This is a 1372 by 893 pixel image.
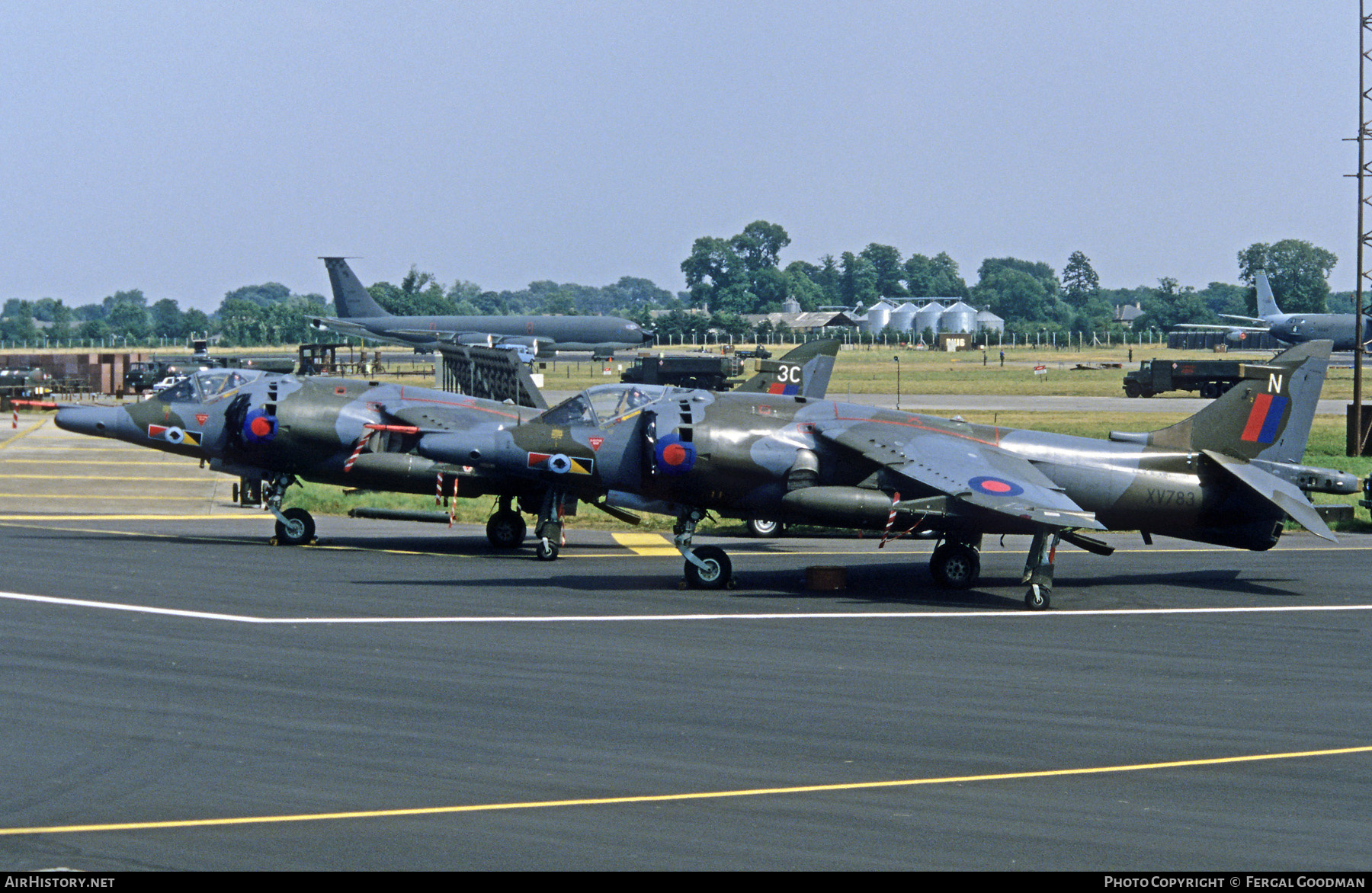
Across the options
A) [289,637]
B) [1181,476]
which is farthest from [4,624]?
[1181,476]

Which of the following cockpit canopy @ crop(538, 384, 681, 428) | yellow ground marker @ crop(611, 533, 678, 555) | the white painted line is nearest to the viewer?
the white painted line

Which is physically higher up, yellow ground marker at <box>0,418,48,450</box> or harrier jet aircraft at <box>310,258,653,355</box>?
harrier jet aircraft at <box>310,258,653,355</box>

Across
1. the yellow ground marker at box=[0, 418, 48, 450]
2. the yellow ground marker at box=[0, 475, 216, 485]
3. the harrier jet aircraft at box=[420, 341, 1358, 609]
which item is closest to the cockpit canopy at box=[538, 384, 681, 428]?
the harrier jet aircraft at box=[420, 341, 1358, 609]

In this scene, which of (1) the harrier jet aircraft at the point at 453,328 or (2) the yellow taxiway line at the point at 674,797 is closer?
(2) the yellow taxiway line at the point at 674,797

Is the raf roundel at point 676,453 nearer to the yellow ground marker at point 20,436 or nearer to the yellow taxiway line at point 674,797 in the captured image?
the yellow taxiway line at point 674,797

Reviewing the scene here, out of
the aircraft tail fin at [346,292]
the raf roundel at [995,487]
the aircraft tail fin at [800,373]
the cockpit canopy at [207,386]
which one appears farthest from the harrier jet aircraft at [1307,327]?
the cockpit canopy at [207,386]

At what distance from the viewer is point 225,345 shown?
192 metres

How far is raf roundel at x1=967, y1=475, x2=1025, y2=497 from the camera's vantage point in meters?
17.9

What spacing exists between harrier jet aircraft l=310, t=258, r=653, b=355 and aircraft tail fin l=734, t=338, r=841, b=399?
72.1 meters

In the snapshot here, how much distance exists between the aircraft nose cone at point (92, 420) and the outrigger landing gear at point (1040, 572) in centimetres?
1587

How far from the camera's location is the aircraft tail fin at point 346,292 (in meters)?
102

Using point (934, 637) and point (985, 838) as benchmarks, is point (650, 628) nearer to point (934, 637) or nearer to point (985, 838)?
point (934, 637)

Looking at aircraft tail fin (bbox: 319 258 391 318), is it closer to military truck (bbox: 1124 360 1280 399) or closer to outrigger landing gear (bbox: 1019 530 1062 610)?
military truck (bbox: 1124 360 1280 399)

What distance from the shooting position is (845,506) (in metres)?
18.9
